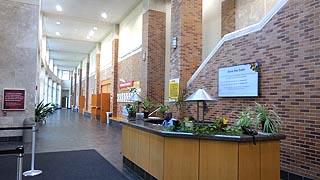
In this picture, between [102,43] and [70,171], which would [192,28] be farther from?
[102,43]

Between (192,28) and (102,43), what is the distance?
12.7 metres

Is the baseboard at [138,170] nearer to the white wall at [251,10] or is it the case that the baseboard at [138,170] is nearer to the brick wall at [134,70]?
the white wall at [251,10]

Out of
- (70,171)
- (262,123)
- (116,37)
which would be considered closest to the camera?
(262,123)

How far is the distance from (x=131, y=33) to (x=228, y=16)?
6.42 m

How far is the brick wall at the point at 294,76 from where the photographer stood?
13.6 ft

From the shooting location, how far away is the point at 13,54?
25.6 feet

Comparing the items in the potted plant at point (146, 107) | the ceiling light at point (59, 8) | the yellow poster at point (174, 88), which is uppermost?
the ceiling light at point (59, 8)

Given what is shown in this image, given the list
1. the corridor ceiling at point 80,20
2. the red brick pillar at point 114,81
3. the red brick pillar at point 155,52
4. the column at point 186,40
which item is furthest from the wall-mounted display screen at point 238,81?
the red brick pillar at point 114,81

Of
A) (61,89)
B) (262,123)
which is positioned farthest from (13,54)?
(61,89)

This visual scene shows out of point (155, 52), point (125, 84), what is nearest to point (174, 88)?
Result: point (155, 52)

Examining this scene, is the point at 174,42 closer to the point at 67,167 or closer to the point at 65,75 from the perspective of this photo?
the point at 67,167

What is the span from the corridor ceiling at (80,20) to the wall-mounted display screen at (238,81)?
23.9 ft

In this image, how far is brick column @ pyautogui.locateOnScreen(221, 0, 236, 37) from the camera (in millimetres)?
8095

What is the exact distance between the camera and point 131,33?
1346 cm
